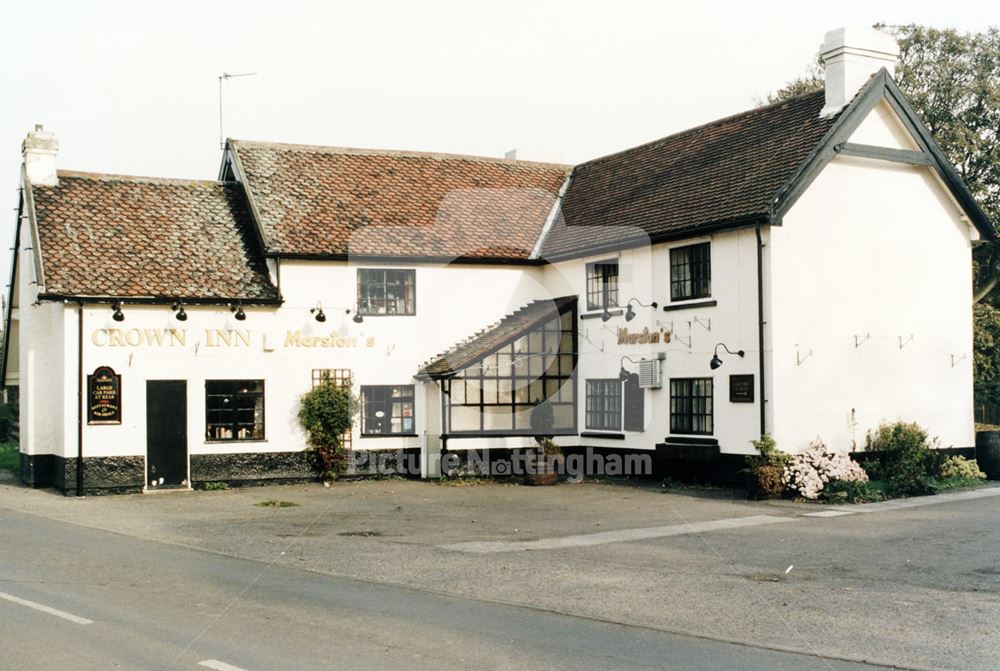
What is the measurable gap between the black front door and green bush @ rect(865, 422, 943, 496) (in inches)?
588

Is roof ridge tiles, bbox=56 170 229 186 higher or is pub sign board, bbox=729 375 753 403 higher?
roof ridge tiles, bbox=56 170 229 186

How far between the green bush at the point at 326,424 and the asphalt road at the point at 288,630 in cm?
1139

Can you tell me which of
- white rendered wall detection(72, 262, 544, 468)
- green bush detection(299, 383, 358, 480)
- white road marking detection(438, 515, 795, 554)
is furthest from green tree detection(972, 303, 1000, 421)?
green bush detection(299, 383, 358, 480)

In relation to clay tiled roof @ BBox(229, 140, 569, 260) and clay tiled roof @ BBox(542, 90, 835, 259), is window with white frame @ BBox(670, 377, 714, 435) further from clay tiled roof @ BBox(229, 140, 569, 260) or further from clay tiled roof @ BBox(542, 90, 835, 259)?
clay tiled roof @ BBox(229, 140, 569, 260)

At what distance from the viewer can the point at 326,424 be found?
2455 cm

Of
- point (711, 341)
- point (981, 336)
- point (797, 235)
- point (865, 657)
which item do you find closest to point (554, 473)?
point (711, 341)

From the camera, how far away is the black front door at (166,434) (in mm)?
23188

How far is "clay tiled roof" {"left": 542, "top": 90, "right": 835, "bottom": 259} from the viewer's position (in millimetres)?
21734

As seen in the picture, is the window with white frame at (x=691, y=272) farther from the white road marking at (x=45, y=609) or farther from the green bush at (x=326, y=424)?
the white road marking at (x=45, y=609)

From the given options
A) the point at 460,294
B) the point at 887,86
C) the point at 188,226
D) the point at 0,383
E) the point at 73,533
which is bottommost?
the point at 73,533

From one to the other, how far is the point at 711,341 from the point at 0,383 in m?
20.7

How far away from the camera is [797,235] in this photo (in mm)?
21141

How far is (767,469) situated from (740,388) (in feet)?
6.55

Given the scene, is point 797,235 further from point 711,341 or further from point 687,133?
point 687,133
